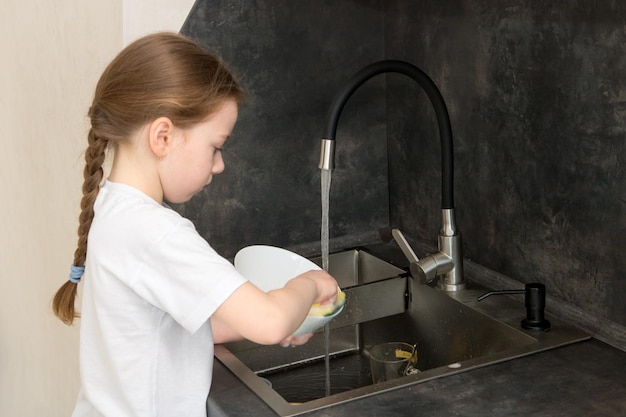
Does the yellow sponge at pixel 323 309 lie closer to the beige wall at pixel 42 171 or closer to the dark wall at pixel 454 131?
the dark wall at pixel 454 131

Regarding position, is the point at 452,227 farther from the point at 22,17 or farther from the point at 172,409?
the point at 22,17

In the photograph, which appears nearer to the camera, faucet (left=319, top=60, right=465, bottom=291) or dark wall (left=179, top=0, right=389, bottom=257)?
faucet (left=319, top=60, right=465, bottom=291)

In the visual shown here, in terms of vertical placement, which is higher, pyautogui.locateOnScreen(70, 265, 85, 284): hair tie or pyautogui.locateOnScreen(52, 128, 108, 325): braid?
pyautogui.locateOnScreen(52, 128, 108, 325): braid

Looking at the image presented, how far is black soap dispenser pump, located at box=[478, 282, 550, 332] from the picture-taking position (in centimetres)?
162

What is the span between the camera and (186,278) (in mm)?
1312

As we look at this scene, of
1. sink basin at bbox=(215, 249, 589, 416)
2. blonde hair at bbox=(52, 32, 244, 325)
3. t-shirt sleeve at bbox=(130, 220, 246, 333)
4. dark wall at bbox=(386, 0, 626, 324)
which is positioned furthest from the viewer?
sink basin at bbox=(215, 249, 589, 416)

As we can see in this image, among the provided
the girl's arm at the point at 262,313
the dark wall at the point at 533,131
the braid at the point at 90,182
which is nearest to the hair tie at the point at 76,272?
the braid at the point at 90,182

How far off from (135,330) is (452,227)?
68 centimetres

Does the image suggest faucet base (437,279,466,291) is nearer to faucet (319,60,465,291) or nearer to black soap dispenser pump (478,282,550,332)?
faucet (319,60,465,291)

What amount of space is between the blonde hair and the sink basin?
0.43 meters

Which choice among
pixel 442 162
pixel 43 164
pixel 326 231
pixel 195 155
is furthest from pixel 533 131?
pixel 43 164

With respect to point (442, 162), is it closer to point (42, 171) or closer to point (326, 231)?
point (326, 231)

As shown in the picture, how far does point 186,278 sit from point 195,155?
208 millimetres

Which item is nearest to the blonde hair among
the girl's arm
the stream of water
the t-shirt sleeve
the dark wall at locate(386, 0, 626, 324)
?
the t-shirt sleeve
